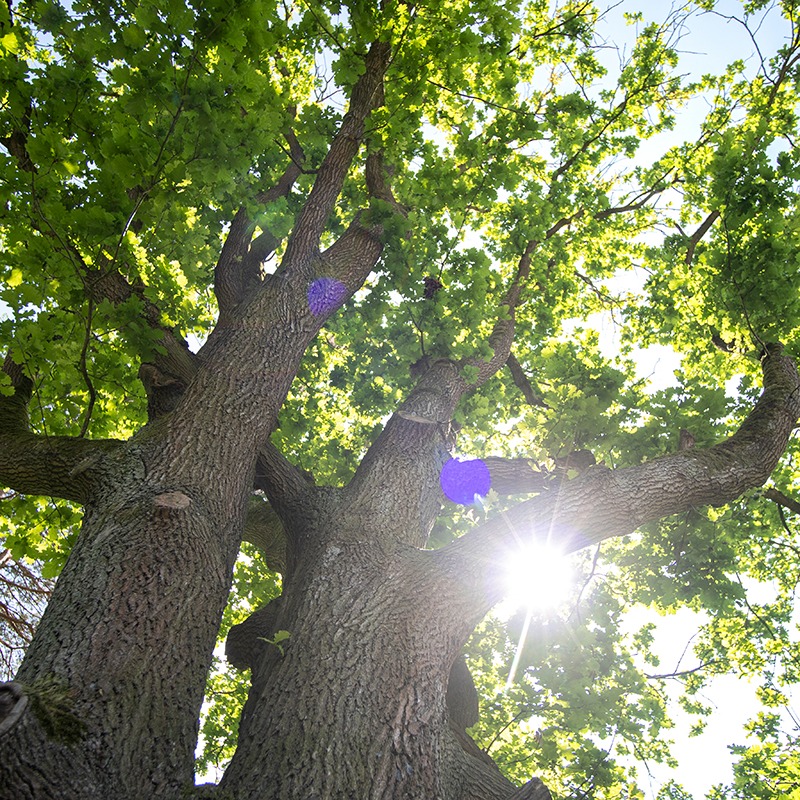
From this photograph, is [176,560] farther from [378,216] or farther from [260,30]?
[378,216]

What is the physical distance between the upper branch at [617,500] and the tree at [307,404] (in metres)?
0.02

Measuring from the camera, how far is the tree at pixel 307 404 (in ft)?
6.88

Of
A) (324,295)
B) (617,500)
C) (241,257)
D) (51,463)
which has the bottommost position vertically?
(51,463)

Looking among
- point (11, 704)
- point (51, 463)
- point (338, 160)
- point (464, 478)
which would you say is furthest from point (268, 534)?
point (338, 160)

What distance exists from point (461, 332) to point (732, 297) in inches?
94.1

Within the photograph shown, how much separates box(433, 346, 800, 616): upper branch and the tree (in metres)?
0.02

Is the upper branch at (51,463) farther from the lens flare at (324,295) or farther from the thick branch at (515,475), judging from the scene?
the thick branch at (515,475)

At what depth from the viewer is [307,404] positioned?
5902 millimetres

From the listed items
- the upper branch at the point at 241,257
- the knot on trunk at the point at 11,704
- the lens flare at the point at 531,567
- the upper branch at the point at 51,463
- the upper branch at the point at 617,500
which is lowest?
the knot on trunk at the point at 11,704

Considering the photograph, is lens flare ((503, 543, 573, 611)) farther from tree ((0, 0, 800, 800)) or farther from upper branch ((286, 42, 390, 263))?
upper branch ((286, 42, 390, 263))

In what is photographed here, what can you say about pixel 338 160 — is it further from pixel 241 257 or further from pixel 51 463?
pixel 51 463

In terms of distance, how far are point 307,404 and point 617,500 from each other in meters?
3.64

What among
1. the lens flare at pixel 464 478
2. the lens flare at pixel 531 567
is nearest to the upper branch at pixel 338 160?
the lens flare at pixel 464 478

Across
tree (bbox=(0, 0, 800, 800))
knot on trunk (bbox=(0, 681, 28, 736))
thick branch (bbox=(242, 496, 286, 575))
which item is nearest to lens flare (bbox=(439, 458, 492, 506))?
tree (bbox=(0, 0, 800, 800))
